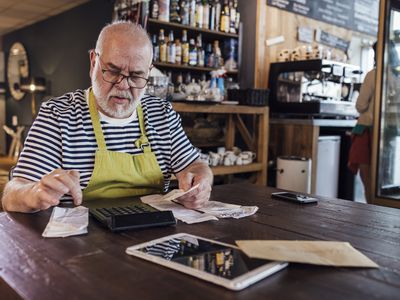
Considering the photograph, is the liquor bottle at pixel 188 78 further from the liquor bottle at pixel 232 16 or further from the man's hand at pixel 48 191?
the man's hand at pixel 48 191

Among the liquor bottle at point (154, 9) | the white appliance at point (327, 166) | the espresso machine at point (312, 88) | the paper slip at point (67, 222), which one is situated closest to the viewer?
the paper slip at point (67, 222)

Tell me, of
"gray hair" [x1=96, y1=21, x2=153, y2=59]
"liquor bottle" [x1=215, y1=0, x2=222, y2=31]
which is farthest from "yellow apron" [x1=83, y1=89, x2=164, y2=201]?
"liquor bottle" [x1=215, y1=0, x2=222, y2=31]

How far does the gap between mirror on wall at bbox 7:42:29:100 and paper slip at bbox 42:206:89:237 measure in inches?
305

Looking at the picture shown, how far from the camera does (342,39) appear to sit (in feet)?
18.5

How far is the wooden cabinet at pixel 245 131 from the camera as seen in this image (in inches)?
126

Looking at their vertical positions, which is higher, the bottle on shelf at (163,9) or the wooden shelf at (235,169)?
the bottle on shelf at (163,9)

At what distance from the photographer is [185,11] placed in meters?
4.00

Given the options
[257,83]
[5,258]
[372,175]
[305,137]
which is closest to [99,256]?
[5,258]

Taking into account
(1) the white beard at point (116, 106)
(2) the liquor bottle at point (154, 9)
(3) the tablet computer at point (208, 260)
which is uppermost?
(2) the liquor bottle at point (154, 9)

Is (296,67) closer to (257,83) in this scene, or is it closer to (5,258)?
(257,83)

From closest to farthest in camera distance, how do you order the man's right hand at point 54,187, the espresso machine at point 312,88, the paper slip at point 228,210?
1. the man's right hand at point 54,187
2. the paper slip at point 228,210
3. the espresso machine at point 312,88

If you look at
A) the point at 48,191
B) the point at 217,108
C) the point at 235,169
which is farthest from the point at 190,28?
the point at 48,191

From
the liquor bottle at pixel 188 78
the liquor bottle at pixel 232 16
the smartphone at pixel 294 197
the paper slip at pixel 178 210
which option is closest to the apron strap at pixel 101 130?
the paper slip at pixel 178 210

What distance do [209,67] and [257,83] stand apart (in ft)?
1.80
